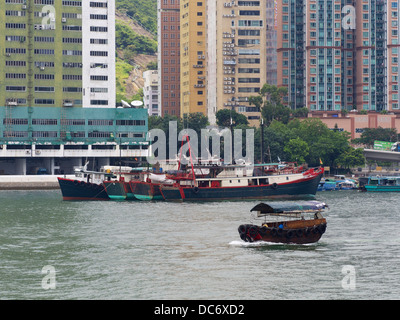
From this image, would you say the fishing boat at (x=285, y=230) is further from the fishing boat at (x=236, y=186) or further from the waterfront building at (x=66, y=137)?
the waterfront building at (x=66, y=137)

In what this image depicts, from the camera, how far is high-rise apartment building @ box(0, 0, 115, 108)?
531 feet

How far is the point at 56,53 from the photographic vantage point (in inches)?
6447

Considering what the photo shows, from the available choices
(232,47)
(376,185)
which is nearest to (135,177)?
(376,185)

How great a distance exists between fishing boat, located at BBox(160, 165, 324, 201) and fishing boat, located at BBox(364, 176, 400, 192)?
2554cm

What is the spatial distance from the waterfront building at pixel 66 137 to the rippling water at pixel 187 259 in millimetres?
80886

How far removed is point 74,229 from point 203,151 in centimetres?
9512

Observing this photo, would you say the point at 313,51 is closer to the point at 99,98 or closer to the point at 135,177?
the point at 99,98

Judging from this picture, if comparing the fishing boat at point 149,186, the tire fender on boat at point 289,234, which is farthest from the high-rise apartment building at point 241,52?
the tire fender on boat at point 289,234

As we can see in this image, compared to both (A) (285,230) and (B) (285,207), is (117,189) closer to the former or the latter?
(B) (285,207)

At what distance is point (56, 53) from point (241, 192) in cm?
7347

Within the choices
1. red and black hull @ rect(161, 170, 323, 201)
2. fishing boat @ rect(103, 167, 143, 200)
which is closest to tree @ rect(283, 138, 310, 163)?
red and black hull @ rect(161, 170, 323, 201)

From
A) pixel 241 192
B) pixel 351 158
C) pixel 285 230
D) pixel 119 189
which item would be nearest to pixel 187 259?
pixel 285 230

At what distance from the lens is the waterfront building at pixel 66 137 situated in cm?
16050

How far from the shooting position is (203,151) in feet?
536
